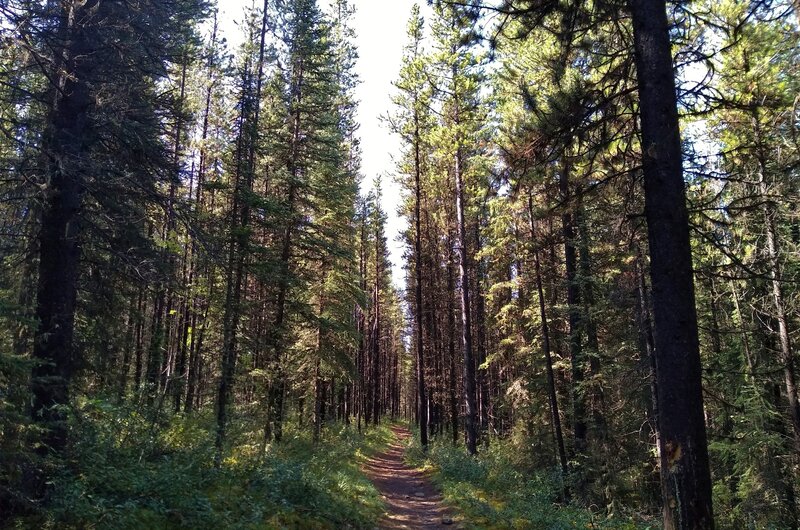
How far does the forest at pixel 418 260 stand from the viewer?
5.42m

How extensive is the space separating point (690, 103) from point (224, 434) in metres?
11.4

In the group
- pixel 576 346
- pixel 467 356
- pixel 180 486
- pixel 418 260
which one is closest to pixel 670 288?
pixel 180 486

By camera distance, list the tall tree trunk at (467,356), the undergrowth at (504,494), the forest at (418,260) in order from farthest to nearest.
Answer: the tall tree trunk at (467,356)
the undergrowth at (504,494)
the forest at (418,260)

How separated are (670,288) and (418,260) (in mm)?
18675

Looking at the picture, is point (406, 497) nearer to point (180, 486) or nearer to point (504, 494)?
point (504, 494)

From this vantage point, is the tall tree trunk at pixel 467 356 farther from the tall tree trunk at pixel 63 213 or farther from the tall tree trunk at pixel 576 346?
the tall tree trunk at pixel 63 213

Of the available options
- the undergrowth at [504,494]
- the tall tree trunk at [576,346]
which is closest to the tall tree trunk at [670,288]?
the undergrowth at [504,494]

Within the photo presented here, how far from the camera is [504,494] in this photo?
12562 millimetres

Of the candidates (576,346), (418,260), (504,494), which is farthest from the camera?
(418,260)

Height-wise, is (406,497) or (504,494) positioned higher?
(504,494)

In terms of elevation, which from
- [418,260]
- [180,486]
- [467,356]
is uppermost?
[418,260]

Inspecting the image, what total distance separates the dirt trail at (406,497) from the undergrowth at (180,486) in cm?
69

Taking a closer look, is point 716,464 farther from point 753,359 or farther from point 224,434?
point 224,434

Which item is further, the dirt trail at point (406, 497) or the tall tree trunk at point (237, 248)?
the tall tree trunk at point (237, 248)
